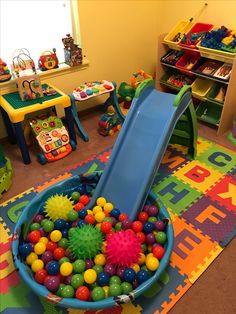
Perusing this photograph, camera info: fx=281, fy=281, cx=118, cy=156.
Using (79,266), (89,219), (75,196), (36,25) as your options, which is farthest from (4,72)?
(79,266)

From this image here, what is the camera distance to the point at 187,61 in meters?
2.53

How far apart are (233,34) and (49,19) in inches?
57.6

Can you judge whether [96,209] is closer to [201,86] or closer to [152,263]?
[152,263]

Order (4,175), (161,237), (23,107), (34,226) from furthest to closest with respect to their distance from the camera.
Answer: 1. (23,107)
2. (4,175)
3. (34,226)
4. (161,237)

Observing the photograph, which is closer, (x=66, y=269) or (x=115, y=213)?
(x=66, y=269)

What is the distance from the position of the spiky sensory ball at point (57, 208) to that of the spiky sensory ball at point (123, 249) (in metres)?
0.33

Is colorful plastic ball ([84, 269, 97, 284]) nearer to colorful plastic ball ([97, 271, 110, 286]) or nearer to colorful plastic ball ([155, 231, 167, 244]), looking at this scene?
colorful plastic ball ([97, 271, 110, 286])

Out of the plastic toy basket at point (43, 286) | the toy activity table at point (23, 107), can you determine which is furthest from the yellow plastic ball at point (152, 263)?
the toy activity table at point (23, 107)

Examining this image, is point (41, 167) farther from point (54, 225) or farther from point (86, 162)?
point (54, 225)

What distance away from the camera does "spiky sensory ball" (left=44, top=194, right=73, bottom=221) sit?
1484mm

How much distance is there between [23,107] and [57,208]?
847 millimetres

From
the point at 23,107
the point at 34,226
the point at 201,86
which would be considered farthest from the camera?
the point at 201,86

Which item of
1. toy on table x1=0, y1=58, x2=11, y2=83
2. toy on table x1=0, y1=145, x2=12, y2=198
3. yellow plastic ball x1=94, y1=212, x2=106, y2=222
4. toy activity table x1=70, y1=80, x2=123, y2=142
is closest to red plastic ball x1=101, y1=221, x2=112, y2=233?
yellow plastic ball x1=94, y1=212, x2=106, y2=222

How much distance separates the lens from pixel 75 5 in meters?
2.28
